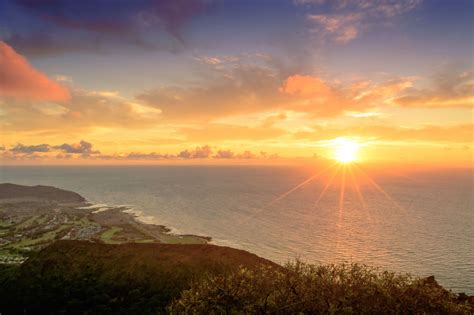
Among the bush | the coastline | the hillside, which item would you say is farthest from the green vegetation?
the coastline

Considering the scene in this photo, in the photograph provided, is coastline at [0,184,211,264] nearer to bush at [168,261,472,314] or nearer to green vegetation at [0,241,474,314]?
green vegetation at [0,241,474,314]

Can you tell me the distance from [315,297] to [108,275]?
66.8 m

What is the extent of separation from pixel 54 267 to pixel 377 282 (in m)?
88.0

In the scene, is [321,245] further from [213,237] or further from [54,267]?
[54,267]

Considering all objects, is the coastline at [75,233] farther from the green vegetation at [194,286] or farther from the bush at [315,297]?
the bush at [315,297]

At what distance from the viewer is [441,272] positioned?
110 metres

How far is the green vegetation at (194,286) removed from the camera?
126ft

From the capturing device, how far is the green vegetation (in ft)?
126

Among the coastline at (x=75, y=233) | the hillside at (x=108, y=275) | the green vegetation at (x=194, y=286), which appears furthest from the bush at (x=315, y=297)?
the coastline at (x=75, y=233)

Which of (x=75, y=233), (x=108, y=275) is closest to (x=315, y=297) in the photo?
(x=108, y=275)

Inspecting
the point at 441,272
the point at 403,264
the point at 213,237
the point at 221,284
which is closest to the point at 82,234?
the point at 213,237

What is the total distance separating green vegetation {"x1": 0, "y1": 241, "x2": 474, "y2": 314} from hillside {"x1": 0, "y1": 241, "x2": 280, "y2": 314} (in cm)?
26

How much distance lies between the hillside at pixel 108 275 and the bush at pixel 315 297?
31.0m

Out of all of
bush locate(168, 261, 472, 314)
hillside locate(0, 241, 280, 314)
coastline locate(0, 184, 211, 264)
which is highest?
bush locate(168, 261, 472, 314)
